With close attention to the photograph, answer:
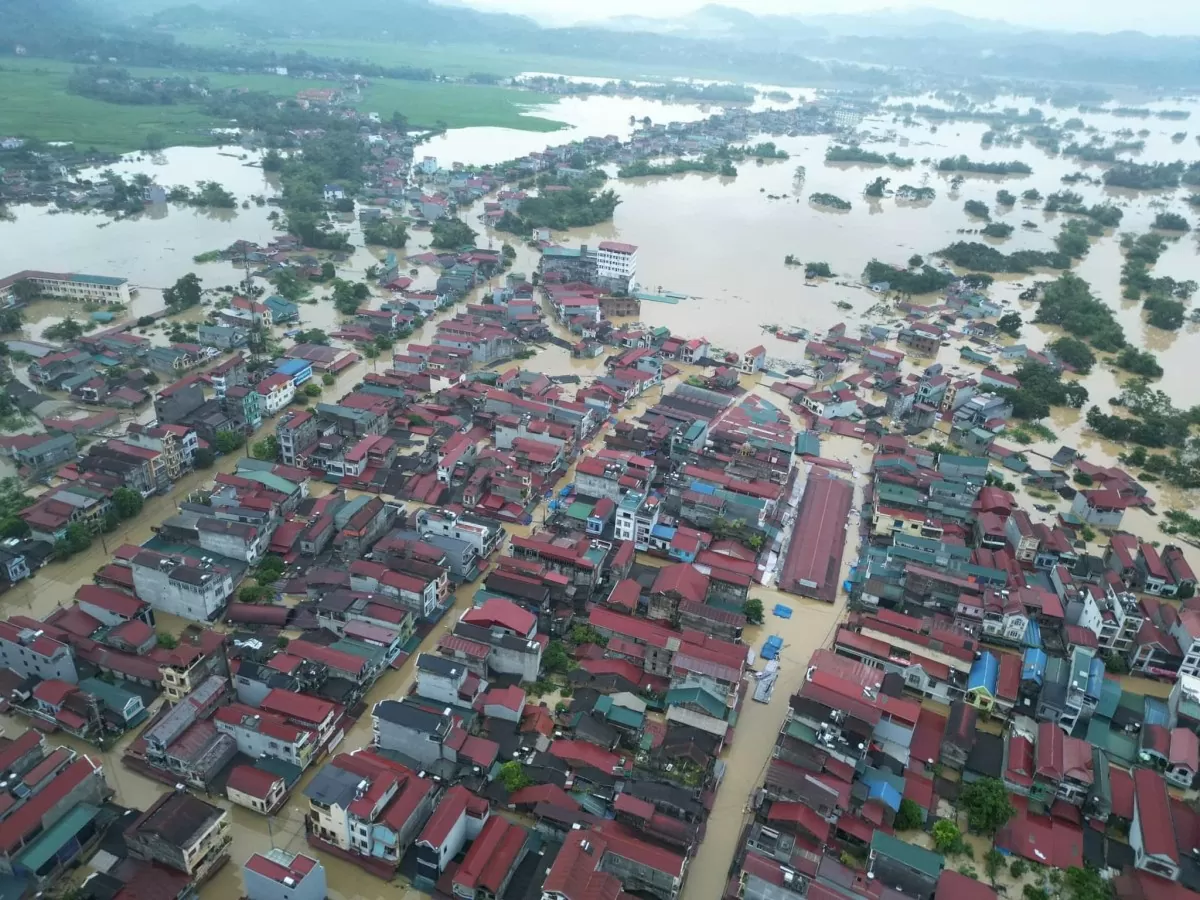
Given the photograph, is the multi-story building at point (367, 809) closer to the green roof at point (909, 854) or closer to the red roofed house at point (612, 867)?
the red roofed house at point (612, 867)

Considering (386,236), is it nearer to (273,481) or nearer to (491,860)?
(273,481)

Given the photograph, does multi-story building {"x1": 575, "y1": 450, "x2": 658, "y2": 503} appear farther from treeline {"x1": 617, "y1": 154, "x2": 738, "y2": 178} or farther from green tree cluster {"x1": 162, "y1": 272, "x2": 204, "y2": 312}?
treeline {"x1": 617, "y1": 154, "x2": 738, "y2": 178}

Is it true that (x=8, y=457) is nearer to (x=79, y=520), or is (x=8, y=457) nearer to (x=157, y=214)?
(x=79, y=520)

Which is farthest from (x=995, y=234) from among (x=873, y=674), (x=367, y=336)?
(x=873, y=674)

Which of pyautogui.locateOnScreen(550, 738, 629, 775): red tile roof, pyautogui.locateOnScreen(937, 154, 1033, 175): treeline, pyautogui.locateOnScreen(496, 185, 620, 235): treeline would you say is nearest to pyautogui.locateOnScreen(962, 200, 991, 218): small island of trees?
pyautogui.locateOnScreen(937, 154, 1033, 175): treeline

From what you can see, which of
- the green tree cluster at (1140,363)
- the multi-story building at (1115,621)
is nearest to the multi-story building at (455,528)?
the multi-story building at (1115,621)

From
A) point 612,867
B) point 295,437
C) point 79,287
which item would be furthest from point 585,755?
point 79,287
